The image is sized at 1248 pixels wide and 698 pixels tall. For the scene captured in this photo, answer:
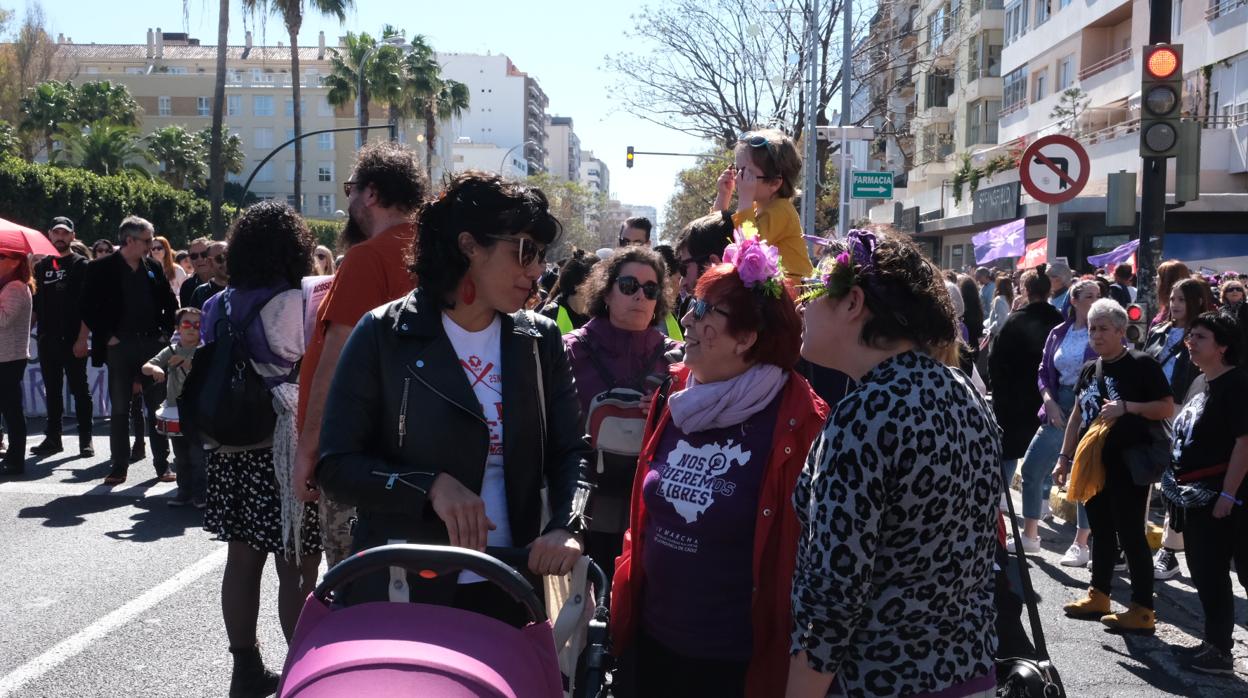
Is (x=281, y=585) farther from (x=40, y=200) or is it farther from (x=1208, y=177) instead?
(x=40, y=200)

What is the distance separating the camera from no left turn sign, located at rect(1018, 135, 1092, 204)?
10.3 metres

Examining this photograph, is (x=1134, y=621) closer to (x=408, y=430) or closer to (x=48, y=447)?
(x=408, y=430)

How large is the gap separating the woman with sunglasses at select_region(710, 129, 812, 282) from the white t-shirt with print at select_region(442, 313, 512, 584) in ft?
5.78

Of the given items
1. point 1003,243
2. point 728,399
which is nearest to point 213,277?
point 728,399

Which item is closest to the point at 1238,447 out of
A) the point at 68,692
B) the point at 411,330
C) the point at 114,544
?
the point at 411,330

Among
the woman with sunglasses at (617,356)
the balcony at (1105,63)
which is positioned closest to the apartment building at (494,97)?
the balcony at (1105,63)

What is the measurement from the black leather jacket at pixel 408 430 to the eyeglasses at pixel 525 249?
0.25 metres

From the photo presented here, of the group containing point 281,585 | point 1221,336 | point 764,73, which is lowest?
point 281,585

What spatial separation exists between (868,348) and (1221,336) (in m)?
4.03

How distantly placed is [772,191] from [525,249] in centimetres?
181

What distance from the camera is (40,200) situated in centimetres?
3200

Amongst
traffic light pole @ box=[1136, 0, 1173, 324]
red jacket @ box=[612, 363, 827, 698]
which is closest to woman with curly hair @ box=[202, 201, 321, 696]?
red jacket @ box=[612, 363, 827, 698]

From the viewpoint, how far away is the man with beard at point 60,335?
10656 millimetres

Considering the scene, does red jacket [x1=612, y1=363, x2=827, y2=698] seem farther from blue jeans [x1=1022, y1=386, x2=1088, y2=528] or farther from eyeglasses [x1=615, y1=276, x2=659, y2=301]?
blue jeans [x1=1022, y1=386, x2=1088, y2=528]
